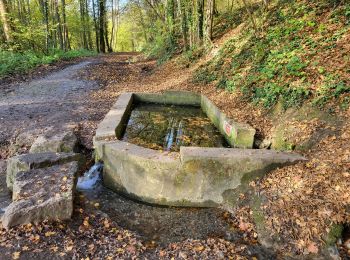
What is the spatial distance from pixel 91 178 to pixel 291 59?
5283mm

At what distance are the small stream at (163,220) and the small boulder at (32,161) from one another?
0.59 m

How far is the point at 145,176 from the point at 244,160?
62.1 inches

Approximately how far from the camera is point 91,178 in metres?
5.21

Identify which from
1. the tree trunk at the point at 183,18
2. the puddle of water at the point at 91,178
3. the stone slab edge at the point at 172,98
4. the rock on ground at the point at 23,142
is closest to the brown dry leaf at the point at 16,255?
the puddle of water at the point at 91,178

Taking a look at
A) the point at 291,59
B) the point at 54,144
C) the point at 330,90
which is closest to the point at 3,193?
the point at 54,144

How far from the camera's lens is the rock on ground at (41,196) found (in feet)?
11.6

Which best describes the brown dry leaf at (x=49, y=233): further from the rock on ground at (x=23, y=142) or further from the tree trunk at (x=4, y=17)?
the tree trunk at (x=4, y=17)

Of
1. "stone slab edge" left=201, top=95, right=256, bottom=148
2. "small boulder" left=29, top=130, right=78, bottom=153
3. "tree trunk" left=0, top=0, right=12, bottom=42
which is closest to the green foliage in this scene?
"stone slab edge" left=201, top=95, right=256, bottom=148

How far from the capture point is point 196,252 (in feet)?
11.3

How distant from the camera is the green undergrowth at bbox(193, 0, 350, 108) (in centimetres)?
594

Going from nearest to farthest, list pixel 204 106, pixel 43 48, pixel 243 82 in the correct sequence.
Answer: pixel 243 82 < pixel 204 106 < pixel 43 48

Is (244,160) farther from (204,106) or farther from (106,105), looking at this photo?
(106,105)

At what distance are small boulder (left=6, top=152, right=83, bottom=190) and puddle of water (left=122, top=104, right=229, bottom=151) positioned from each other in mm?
1800

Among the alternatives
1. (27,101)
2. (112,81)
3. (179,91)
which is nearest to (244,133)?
(179,91)
